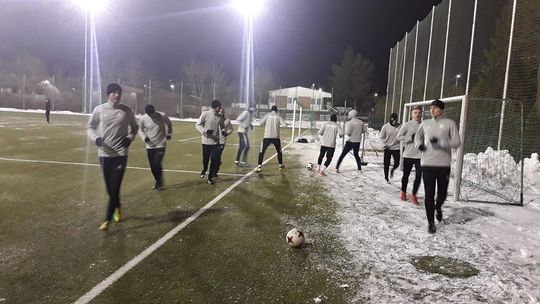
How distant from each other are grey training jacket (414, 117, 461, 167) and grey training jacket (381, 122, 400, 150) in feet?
12.2

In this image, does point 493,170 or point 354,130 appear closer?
point 493,170

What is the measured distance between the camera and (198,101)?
63750mm

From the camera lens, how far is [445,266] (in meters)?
4.16

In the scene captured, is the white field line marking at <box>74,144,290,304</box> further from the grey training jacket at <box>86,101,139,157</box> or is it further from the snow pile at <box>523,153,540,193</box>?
the snow pile at <box>523,153,540,193</box>

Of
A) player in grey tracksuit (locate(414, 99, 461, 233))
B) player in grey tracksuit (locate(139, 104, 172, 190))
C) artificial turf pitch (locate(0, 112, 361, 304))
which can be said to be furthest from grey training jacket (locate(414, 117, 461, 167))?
player in grey tracksuit (locate(139, 104, 172, 190))

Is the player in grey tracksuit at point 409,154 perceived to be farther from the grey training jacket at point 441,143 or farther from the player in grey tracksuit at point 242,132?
the player in grey tracksuit at point 242,132

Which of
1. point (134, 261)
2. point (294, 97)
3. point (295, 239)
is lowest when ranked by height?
point (134, 261)

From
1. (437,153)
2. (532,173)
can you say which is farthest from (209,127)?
(532,173)

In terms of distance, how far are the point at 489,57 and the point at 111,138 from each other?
37.5 ft

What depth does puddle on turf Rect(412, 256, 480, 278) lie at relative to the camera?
13.0 feet

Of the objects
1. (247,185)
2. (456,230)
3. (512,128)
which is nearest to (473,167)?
(512,128)

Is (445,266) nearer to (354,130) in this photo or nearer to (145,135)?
(145,135)

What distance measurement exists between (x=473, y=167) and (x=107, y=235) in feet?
29.7

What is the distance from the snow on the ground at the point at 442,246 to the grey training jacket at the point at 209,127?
280 centimetres
